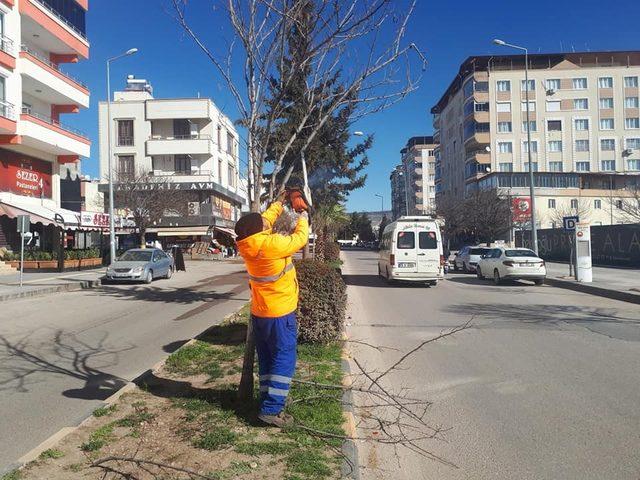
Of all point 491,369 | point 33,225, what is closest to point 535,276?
point 491,369

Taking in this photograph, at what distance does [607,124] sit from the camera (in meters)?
74.1

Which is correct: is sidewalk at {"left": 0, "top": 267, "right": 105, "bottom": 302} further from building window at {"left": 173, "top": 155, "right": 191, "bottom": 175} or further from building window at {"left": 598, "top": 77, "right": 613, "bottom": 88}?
building window at {"left": 598, "top": 77, "right": 613, "bottom": 88}

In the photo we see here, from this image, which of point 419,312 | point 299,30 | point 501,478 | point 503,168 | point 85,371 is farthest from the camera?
point 503,168

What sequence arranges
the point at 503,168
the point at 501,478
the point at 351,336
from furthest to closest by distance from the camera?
the point at 503,168, the point at 351,336, the point at 501,478

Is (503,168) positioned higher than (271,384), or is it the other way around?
(503,168)

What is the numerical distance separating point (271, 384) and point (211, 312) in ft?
29.8

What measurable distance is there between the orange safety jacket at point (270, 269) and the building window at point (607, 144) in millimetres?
80244

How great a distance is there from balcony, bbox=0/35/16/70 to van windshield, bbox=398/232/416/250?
783 inches

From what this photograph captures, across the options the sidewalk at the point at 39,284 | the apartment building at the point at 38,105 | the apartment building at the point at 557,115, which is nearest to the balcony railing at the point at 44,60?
the apartment building at the point at 38,105

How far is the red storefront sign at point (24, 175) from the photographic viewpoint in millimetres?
26781

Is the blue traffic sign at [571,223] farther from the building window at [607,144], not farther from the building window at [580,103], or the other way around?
the building window at [607,144]

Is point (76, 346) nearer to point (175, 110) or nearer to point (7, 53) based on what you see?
point (7, 53)

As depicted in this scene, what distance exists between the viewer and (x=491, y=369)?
698 cm

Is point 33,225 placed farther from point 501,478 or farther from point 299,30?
point 501,478
